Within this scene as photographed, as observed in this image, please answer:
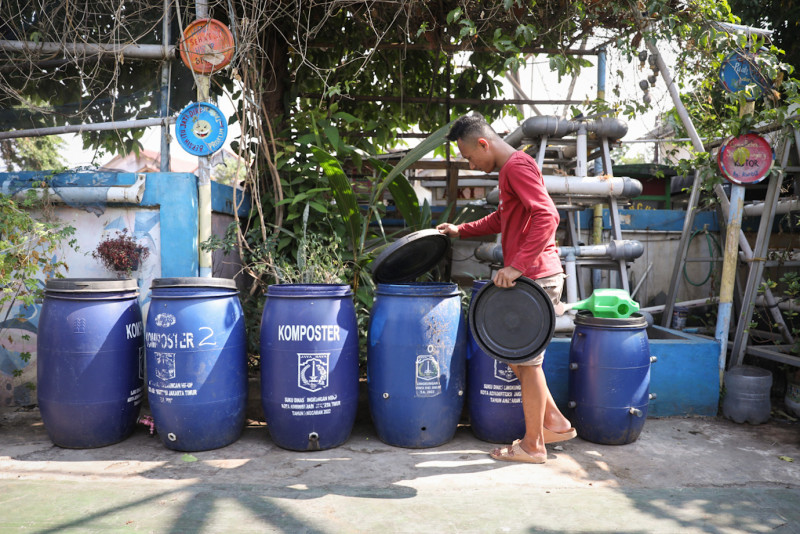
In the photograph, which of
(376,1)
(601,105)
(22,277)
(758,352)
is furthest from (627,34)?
(22,277)

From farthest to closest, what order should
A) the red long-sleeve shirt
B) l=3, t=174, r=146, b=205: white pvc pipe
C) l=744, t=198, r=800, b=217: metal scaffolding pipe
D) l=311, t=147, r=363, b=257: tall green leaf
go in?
1. l=744, t=198, r=800, b=217: metal scaffolding pipe
2. l=311, t=147, r=363, b=257: tall green leaf
3. l=3, t=174, r=146, b=205: white pvc pipe
4. the red long-sleeve shirt

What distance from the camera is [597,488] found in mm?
2570

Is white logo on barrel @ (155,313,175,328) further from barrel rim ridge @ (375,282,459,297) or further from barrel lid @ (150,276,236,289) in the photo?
barrel rim ridge @ (375,282,459,297)

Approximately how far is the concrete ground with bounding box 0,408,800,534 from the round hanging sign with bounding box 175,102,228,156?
5.93 feet

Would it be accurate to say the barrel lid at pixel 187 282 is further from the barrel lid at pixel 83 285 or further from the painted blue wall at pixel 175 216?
the painted blue wall at pixel 175 216

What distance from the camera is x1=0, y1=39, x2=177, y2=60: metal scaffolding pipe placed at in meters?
3.97

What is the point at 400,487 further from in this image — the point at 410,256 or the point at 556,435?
the point at 410,256

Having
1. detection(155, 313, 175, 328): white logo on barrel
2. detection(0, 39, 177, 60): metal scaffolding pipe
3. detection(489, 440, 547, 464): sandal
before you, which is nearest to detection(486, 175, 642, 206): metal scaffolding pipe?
detection(489, 440, 547, 464): sandal

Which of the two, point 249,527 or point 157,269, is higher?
point 157,269

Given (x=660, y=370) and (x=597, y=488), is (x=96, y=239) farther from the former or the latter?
(x=660, y=370)

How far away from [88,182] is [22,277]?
81 cm

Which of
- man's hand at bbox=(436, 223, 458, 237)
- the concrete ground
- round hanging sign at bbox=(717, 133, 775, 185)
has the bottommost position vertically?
the concrete ground

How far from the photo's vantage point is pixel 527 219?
112 inches

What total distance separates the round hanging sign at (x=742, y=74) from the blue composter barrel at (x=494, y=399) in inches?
95.1
